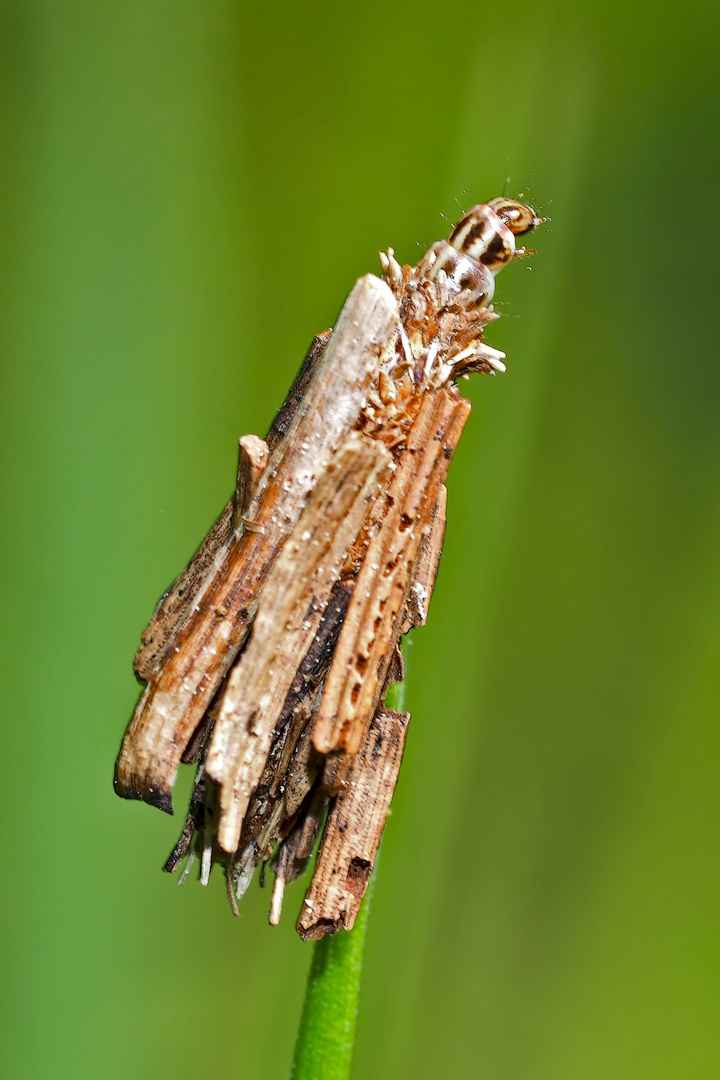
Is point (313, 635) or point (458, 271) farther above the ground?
point (458, 271)

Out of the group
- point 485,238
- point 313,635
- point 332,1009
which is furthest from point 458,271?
point 332,1009

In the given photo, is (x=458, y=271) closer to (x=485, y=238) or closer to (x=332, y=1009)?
(x=485, y=238)

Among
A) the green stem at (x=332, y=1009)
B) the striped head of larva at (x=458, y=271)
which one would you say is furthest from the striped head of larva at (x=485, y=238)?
the green stem at (x=332, y=1009)

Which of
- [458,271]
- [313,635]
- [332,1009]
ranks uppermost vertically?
[458,271]

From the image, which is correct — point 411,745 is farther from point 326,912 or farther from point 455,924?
point 326,912

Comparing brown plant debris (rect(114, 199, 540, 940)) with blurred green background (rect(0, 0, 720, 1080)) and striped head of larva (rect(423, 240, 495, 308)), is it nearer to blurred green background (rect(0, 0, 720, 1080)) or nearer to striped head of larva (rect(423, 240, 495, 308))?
striped head of larva (rect(423, 240, 495, 308))

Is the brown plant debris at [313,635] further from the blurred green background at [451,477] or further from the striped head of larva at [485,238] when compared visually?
the blurred green background at [451,477]
